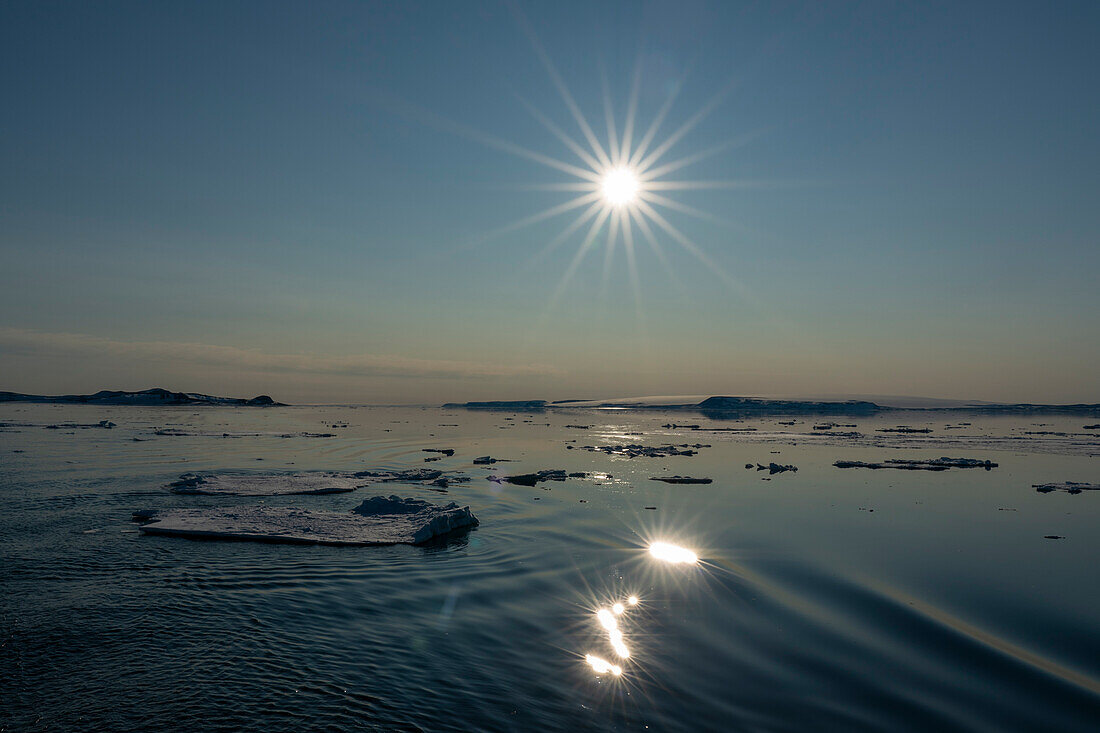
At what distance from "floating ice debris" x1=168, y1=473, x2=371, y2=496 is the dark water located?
1023 millimetres

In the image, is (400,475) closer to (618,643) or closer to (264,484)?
(264,484)

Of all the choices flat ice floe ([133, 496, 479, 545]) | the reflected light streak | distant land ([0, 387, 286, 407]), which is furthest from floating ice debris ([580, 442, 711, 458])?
distant land ([0, 387, 286, 407])

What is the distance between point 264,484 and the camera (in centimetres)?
2250

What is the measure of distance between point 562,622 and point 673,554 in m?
5.33

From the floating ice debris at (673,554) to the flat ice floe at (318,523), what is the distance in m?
5.42

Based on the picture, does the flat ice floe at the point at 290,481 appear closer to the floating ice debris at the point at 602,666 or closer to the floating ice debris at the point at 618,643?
the floating ice debris at the point at 618,643

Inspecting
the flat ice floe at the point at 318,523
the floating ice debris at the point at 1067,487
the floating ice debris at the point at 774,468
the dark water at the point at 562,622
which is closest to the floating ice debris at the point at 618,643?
the dark water at the point at 562,622

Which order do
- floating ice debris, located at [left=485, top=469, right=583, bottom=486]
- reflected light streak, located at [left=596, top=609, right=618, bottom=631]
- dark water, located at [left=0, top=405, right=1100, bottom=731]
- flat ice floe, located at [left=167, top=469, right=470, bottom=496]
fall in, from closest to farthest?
dark water, located at [left=0, top=405, right=1100, bottom=731] → reflected light streak, located at [left=596, top=609, right=618, bottom=631] → flat ice floe, located at [left=167, top=469, right=470, bottom=496] → floating ice debris, located at [left=485, top=469, right=583, bottom=486]

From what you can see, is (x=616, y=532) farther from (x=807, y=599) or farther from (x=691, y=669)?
(x=691, y=669)

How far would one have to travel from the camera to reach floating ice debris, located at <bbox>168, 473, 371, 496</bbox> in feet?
68.1

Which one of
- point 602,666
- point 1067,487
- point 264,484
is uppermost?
point 1067,487

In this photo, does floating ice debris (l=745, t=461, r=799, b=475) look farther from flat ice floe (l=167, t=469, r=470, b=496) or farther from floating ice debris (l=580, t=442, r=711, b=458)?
flat ice floe (l=167, t=469, r=470, b=496)

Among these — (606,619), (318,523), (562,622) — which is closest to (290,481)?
(318,523)

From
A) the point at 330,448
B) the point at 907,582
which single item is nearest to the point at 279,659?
the point at 907,582
